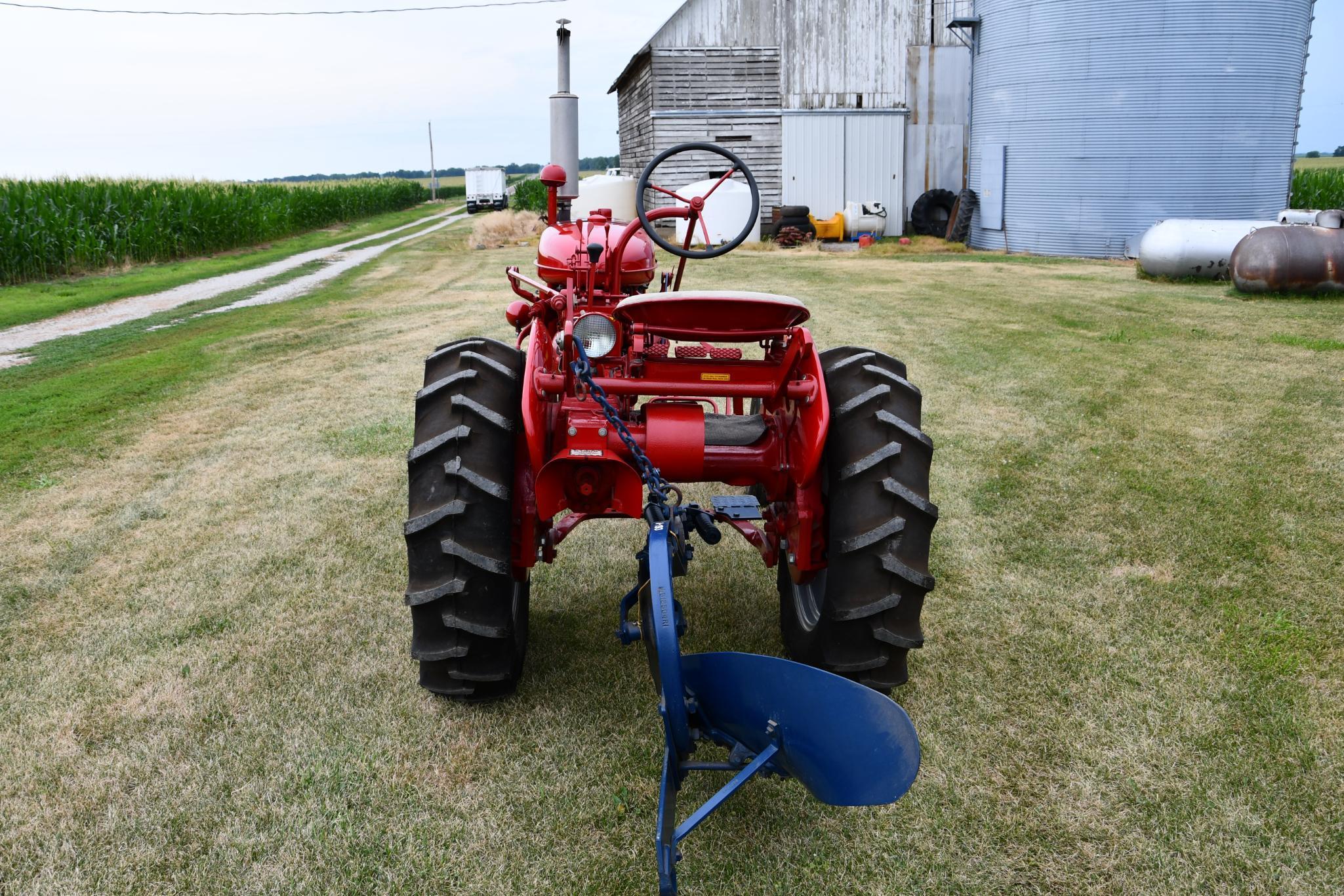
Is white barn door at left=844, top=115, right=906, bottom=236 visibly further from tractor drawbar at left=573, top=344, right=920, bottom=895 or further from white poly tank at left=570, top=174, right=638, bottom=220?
tractor drawbar at left=573, top=344, right=920, bottom=895

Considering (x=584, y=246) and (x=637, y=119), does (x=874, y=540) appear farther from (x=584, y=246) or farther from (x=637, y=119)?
(x=637, y=119)

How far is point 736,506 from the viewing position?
322 centimetres

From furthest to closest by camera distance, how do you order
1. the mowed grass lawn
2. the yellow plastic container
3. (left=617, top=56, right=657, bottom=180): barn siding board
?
(left=617, top=56, right=657, bottom=180): barn siding board
the yellow plastic container
the mowed grass lawn

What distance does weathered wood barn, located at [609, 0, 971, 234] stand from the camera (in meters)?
21.7

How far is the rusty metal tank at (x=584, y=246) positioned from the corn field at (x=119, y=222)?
15495 millimetres

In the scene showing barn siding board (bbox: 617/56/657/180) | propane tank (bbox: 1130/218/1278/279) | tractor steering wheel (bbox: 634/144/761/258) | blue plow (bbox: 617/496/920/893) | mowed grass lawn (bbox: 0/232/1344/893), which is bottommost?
mowed grass lawn (bbox: 0/232/1344/893)

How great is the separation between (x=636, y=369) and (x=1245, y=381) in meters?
6.43

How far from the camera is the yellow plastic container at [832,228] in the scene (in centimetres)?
2152

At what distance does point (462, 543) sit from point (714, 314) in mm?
1005

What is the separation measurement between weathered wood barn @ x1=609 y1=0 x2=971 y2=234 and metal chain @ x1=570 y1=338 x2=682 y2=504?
65.0ft

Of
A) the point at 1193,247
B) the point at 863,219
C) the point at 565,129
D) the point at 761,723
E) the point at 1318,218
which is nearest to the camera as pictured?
the point at 761,723

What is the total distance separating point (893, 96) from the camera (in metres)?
22.1

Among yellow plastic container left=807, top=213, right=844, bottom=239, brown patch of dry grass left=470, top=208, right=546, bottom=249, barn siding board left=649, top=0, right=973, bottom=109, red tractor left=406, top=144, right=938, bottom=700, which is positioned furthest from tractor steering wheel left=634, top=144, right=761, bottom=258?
brown patch of dry grass left=470, top=208, right=546, bottom=249

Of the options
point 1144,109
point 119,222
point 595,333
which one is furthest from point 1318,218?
point 119,222
